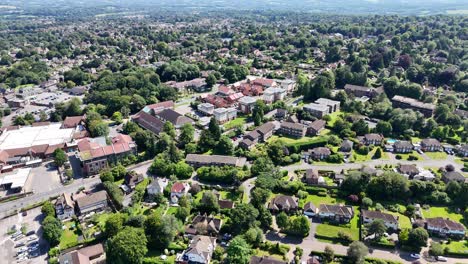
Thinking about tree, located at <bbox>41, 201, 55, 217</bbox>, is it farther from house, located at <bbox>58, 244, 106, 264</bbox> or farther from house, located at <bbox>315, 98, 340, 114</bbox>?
house, located at <bbox>315, 98, 340, 114</bbox>

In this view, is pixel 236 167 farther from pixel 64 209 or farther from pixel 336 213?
pixel 64 209

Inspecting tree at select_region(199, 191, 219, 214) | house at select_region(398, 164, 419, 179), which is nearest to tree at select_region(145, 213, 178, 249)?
tree at select_region(199, 191, 219, 214)

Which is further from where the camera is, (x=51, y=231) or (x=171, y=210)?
(x=171, y=210)

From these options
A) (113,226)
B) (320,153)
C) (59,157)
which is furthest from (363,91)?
(59,157)

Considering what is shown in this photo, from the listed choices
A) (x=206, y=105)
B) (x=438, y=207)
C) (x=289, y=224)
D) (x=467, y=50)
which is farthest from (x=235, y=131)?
(x=467, y=50)

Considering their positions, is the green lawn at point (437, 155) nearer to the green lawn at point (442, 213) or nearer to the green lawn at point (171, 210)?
the green lawn at point (442, 213)

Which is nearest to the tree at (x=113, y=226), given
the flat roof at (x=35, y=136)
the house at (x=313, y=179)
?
the house at (x=313, y=179)
